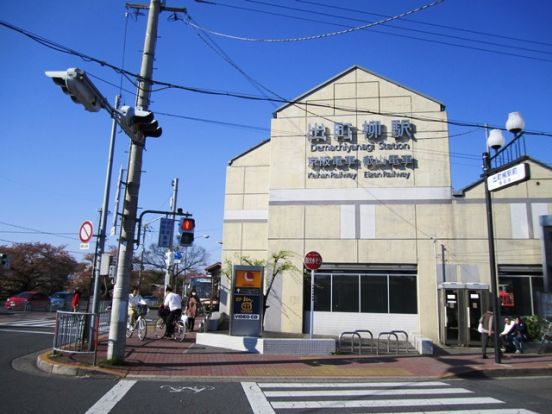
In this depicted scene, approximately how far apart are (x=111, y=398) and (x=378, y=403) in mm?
4722

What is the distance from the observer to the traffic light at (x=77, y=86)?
7.82m

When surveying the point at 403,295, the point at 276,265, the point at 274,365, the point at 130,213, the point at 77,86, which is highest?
the point at 77,86

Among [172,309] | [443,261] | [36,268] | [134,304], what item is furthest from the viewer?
[36,268]

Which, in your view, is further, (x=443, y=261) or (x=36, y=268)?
(x=36, y=268)

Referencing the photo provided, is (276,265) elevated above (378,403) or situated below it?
above

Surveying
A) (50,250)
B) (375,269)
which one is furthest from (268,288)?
(50,250)

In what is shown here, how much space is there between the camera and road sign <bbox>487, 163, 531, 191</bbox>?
1199 cm

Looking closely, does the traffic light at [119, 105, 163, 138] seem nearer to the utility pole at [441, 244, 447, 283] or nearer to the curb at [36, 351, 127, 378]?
the curb at [36, 351, 127, 378]

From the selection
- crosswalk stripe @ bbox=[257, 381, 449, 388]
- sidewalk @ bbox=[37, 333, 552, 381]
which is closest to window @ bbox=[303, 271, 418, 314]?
sidewalk @ bbox=[37, 333, 552, 381]

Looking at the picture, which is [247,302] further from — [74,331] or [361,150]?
[361,150]

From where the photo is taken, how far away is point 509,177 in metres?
12.7

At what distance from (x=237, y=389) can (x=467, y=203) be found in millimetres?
14167

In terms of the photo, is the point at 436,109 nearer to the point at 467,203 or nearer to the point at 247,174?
the point at 467,203

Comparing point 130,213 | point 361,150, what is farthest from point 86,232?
point 361,150
